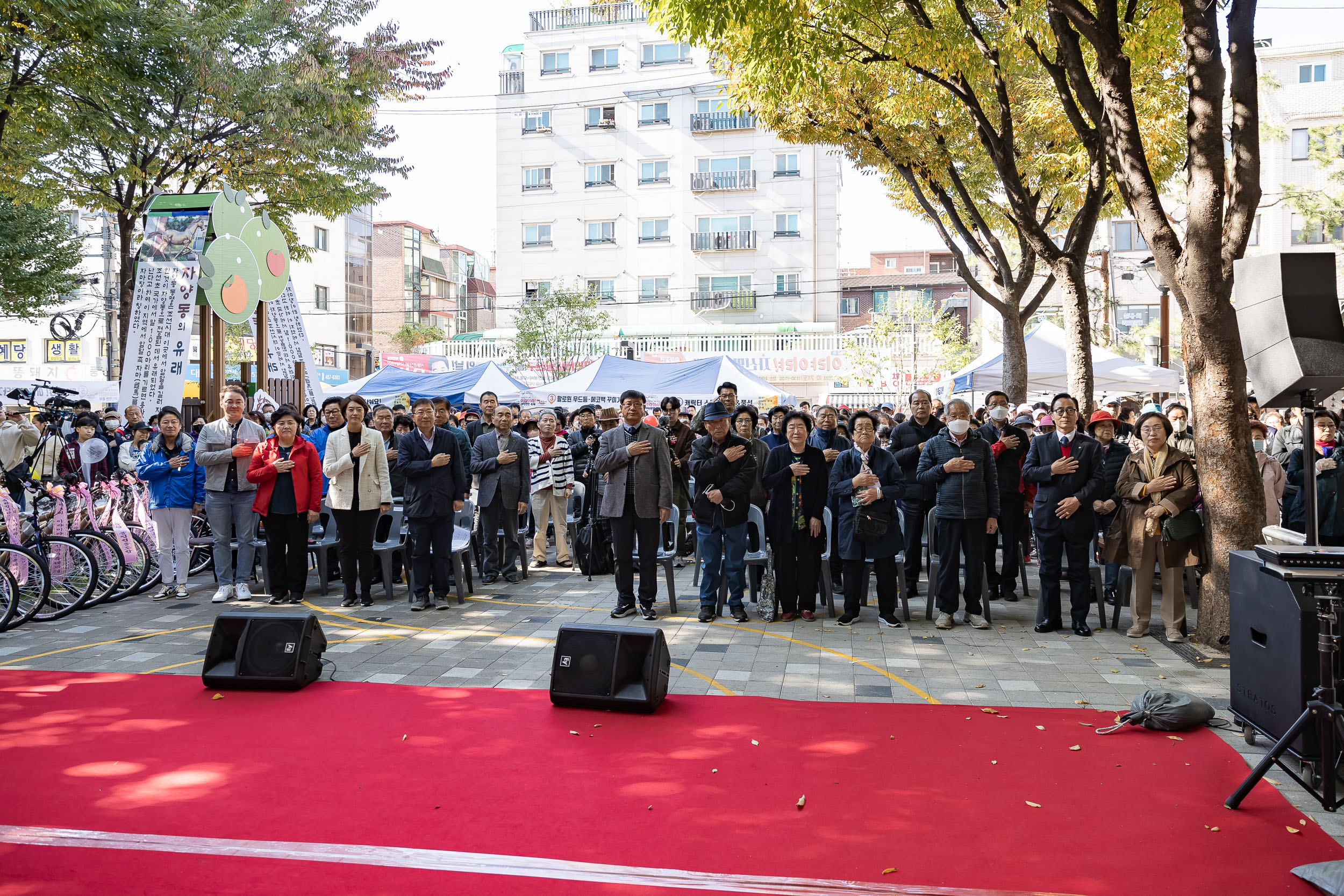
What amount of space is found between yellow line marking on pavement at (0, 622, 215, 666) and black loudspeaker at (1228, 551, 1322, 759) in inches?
286

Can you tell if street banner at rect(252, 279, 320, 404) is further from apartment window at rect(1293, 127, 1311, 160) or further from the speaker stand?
apartment window at rect(1293, 127, 1311, 160)

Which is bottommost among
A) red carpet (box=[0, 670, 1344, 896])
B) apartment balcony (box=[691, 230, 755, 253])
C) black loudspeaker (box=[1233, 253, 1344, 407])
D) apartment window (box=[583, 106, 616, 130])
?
red carpet (box=[0, 670, 1344, 896])

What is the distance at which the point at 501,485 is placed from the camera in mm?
10305

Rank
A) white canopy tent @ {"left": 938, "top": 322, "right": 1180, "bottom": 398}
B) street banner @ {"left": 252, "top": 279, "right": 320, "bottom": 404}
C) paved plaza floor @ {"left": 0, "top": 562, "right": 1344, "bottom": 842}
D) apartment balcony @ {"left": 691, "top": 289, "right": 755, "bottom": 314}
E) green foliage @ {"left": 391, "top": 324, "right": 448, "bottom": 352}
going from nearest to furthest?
paved plaza floor @ {"left": 0, "top": 562, "right": 1344, "bottom": 842}
street banner @ {"left": 252, "top": 279, "right": 320, "bottom": 404}
white canopy tent @ {"left": 938, "top": 322, "right": 1180, "bottom": 398}
apartment balcony @ {"left": 691, "top": 289, "right": 755, "bottom": 314}
green foliage @ {"left": 391, "top": 324, "right": 448, "bottom": 352}

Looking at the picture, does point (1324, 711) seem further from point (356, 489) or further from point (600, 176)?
point (600, 176)

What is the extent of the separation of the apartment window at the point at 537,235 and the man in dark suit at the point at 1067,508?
34.3 m

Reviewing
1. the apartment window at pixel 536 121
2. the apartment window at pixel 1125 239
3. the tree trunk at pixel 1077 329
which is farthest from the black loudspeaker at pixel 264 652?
the apartment window at pixel 1125 239

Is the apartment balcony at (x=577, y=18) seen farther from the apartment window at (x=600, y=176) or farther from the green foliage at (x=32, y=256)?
the green foliage at (x=32, y=256)

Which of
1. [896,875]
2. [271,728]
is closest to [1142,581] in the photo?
[896,875]

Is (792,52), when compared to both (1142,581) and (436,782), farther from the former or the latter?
(436,782)

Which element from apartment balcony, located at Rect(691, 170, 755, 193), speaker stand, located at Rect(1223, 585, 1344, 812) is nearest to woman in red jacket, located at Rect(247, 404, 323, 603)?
speaker stand, located at Rect(1223, 585, 1344, 812)

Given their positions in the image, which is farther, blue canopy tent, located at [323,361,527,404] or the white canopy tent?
blue canopy tent, located at [323,361,527,404]

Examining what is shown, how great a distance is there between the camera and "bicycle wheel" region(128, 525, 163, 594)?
9.40m

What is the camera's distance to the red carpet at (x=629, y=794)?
12.1ft
